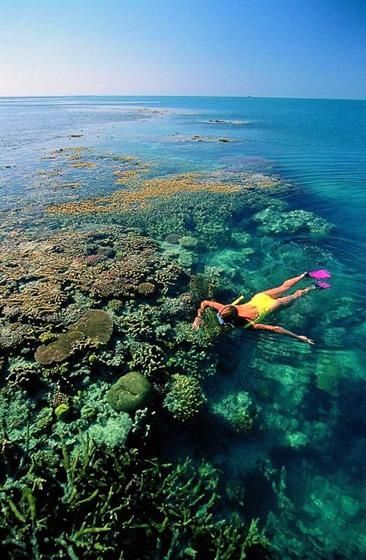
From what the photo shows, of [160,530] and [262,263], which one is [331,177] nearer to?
[262,263]

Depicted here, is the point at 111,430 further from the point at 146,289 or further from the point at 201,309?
the point at 146,289

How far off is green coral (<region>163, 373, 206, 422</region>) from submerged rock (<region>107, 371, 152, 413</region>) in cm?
63

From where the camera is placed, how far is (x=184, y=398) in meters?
8.66

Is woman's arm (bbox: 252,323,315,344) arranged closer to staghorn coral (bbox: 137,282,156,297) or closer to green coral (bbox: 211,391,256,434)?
green coral (bbox: 211,391,256,434)

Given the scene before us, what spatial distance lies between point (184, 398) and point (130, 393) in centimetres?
139

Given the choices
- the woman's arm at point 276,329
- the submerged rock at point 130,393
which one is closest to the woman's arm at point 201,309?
the woman's arm at point 276,329

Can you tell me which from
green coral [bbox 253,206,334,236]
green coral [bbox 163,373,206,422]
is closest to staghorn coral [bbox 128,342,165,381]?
green coral [bbox 163,373,206,422]

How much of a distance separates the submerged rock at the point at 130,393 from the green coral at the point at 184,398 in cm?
63

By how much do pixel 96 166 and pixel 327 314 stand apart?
27.0 metres

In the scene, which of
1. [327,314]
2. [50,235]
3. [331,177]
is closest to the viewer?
[327,314]

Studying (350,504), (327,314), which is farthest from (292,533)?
(327,314)

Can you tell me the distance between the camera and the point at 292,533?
23.0 feet

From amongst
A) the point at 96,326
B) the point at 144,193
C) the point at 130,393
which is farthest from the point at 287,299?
the point at 144,193

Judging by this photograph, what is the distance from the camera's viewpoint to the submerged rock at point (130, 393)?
8.12m
